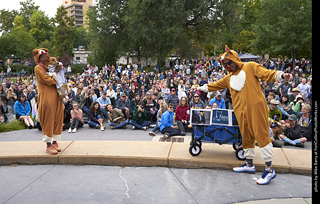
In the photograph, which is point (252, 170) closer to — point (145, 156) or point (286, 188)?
point (286, 188)

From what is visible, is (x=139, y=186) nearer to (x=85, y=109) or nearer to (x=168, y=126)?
(x=168, y=126)

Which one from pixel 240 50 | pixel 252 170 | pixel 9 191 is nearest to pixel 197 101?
pixel 252 170

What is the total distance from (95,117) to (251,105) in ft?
23.4

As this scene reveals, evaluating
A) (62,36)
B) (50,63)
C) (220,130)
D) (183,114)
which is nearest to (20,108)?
(50,63)

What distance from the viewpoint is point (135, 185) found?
468 centimetres

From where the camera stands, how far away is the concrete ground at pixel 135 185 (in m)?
4.22

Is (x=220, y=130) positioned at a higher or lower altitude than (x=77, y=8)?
lower

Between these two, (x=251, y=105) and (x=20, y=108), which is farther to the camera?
(x=20, y=108)

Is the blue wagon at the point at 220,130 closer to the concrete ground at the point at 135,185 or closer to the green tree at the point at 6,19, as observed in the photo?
the concrete ground at the point at 135,185

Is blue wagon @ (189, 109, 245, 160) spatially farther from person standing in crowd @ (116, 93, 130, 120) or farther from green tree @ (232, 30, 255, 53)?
green tree @ (232, 30, 255, 53)

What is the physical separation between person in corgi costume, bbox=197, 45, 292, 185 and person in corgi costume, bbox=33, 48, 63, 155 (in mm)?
3412

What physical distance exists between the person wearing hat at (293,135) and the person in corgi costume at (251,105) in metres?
3.37

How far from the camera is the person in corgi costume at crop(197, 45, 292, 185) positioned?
15.8 ft

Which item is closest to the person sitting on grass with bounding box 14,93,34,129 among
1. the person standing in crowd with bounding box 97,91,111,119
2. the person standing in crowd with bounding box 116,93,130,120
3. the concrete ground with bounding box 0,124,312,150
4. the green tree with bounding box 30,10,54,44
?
the concrete ground with bounding box 0,124,312,150
